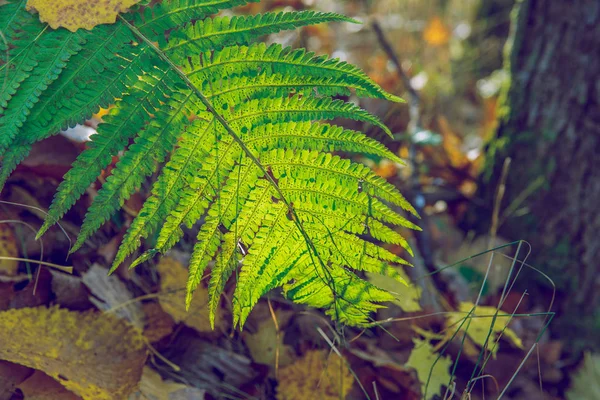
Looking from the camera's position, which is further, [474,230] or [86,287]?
[474,230]

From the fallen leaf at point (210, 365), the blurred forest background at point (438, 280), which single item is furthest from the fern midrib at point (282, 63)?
the fallen leaf at point (210, 365)

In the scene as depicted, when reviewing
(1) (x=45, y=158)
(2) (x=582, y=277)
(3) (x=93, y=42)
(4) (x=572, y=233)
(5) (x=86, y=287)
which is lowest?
(2) (x=582, y=277)

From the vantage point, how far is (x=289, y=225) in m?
1.20

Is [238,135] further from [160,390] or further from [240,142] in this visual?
[160,390]

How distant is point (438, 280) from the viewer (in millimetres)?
2059

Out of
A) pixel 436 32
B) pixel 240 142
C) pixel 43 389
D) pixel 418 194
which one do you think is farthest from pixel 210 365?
pixel 436 32

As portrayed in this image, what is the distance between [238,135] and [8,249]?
0.80 metres

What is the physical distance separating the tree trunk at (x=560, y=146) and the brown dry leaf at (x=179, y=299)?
4.64ft

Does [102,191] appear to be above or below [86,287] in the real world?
above

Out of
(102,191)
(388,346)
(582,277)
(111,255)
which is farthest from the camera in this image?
(582,277)

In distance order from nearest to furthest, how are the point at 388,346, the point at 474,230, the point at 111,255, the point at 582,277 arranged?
the point at 111,255
the point at 388,346
the point at 582,277
the point at 474,230

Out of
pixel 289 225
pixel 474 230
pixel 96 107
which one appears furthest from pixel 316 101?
pixel 474 230

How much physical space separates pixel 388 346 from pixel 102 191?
1.10 metres

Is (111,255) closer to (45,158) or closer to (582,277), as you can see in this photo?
(45,158)
